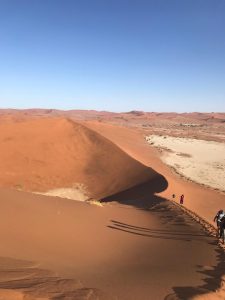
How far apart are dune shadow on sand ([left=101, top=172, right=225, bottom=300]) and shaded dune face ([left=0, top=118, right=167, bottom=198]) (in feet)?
6.70

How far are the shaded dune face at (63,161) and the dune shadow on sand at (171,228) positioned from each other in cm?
204

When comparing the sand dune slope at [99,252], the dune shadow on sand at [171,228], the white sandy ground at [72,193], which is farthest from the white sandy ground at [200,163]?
the sand dune slope at [99,252]

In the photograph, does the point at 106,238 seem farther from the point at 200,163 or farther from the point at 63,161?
the point at 200,163

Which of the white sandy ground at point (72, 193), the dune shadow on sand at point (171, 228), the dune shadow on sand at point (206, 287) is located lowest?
the white sandy ground at point (72, 193)

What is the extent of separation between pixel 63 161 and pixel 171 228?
1804 cm

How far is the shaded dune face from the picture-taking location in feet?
86.6

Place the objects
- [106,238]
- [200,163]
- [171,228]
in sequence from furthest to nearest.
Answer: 1. [200,163]
2. [171,228]
3. [106,238]

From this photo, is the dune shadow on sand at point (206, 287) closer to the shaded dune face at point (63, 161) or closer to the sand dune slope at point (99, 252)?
the sand dune slope at point (99, 252)

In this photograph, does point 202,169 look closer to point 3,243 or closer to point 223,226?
point 223,226

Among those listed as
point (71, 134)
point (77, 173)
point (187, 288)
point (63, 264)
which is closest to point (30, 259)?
point (63, 264)

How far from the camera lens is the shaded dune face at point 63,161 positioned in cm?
2639

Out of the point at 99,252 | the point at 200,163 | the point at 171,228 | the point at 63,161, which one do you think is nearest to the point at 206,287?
the point at 99,252

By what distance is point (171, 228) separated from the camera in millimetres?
13914

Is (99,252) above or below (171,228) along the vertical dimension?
above
